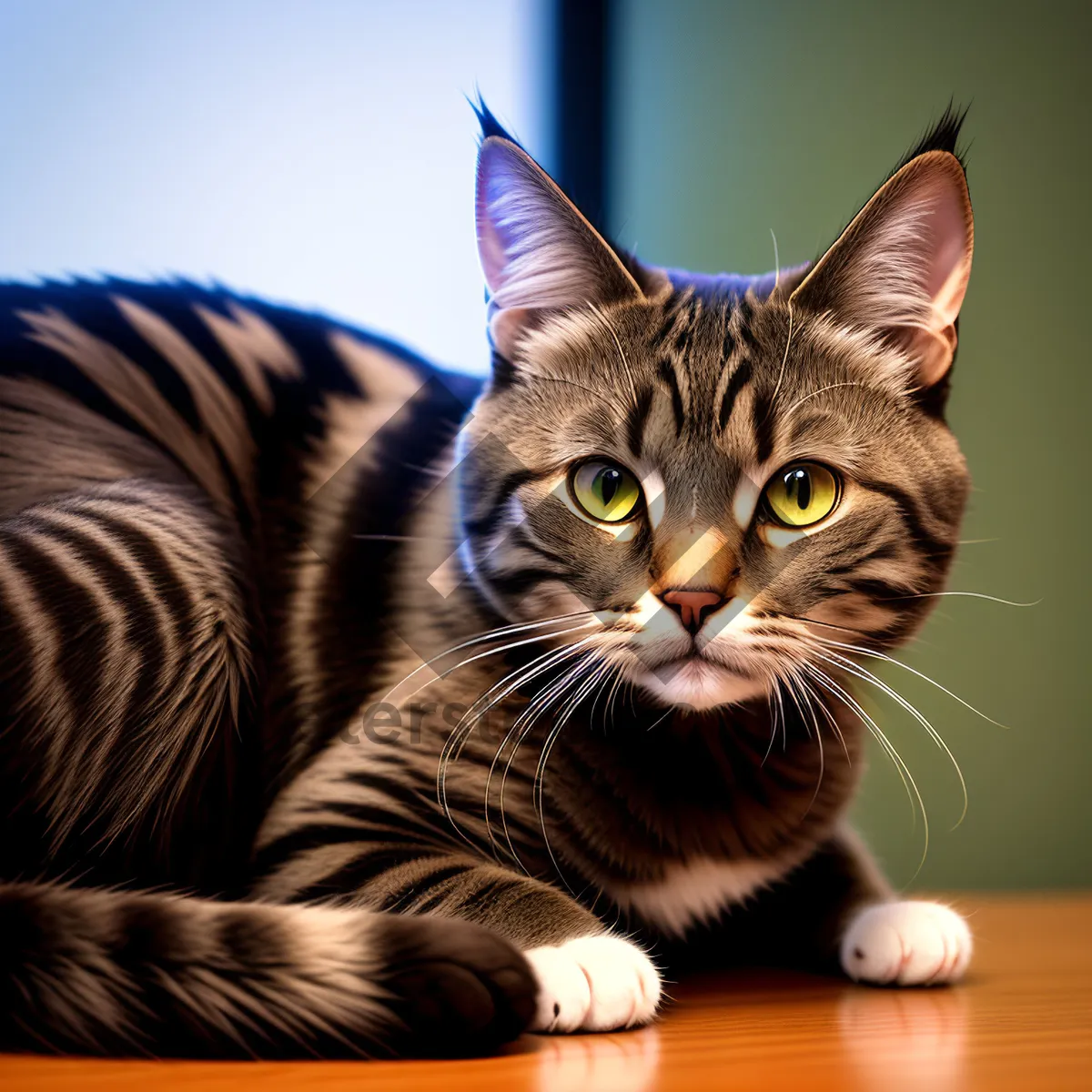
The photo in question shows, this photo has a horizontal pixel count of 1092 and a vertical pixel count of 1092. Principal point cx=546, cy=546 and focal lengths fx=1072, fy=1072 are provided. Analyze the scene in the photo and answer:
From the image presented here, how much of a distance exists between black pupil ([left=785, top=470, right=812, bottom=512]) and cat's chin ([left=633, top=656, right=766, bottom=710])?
0.17 m

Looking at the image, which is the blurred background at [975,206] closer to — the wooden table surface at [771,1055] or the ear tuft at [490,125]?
the ear tuft at [490,125]

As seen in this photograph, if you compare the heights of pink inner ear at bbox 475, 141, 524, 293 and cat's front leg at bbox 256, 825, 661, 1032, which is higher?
pink inner ear at bbox 475, 141, 524, 293

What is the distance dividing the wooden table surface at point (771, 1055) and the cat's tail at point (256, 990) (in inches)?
0.6

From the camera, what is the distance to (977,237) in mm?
1758

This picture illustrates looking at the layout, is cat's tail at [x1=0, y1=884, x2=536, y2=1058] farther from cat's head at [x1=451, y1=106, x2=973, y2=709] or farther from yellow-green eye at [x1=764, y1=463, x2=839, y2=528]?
yellow-green eye at [x1=764, y1=463, x2=839, y2=528]

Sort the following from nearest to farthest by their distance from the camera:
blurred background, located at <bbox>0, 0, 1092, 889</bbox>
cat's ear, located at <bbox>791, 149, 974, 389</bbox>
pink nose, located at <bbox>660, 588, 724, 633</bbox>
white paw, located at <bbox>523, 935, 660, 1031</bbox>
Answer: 1. white paw, located at <bbox>523, 935, 660, 1031</bbox>
2. pink nose, located at <bbox>660, 588, 724, 633</bbox>
3. cat's ear, located at <bbox>791, 149, 974, 389</bbox>
4. blurred background, located at <bbox>0, 0, 1092, 889</bbox>

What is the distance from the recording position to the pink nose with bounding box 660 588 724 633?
0.89m

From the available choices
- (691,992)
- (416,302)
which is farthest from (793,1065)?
(416,302)

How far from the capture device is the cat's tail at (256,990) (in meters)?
0.68

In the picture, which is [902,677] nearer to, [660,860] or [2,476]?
[660,860]

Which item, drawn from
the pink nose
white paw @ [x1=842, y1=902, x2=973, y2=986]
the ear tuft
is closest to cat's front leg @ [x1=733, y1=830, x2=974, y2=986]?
white paw @ [x1=842, y1=902, x2=973, y2=986]

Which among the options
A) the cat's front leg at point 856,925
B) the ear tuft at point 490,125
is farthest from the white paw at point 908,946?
the ear tuft at point 490,125

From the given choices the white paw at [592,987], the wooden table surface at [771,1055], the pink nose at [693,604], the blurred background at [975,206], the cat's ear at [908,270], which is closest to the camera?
the wooden table surface at [771,1055]

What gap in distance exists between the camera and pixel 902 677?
1.74 m
